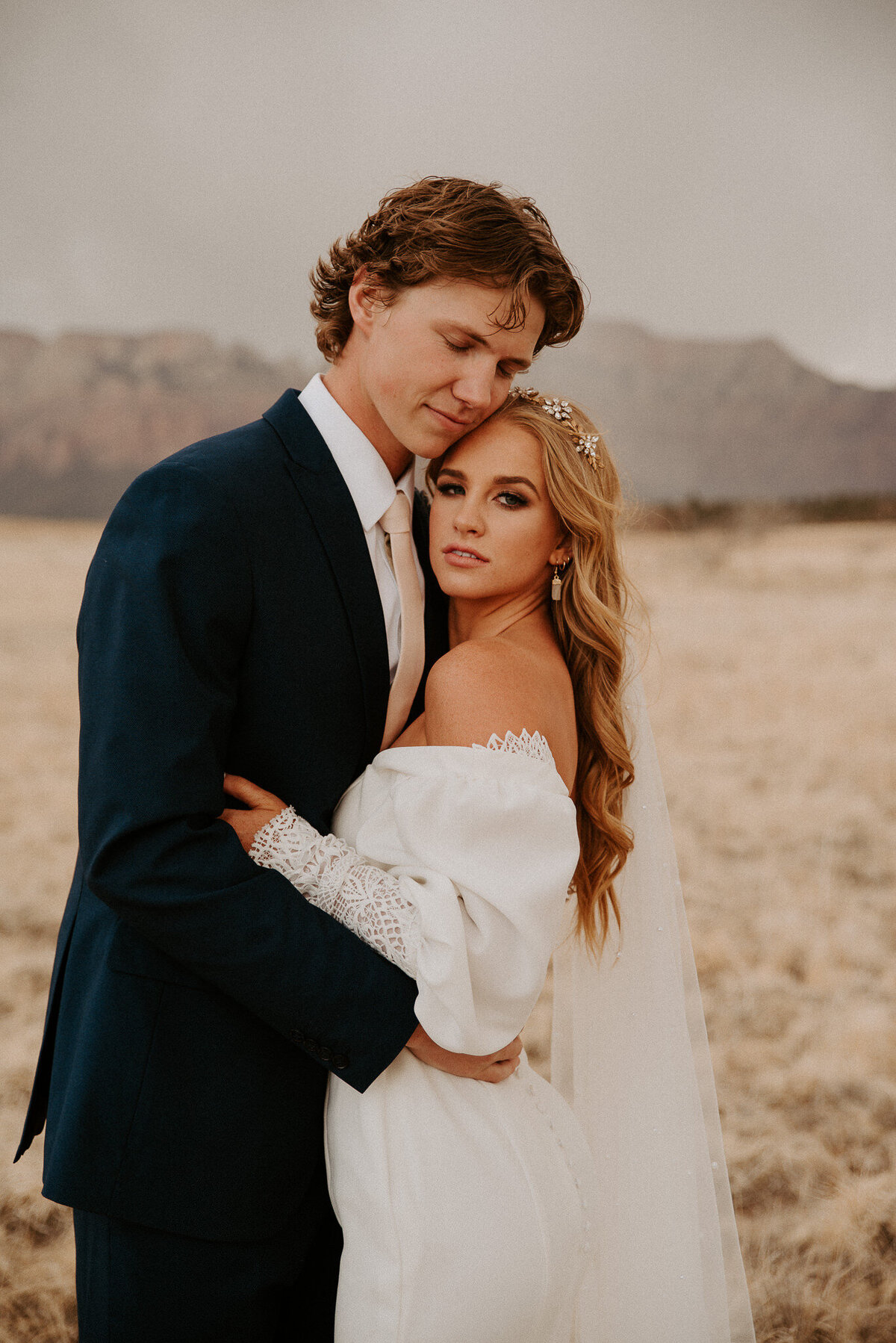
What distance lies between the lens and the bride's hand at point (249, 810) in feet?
4.45

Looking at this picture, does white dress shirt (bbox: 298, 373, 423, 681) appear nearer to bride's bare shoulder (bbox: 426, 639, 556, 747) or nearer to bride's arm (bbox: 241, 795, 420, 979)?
bride's bare shoulder (bbox: 426, 639, 556, 747)

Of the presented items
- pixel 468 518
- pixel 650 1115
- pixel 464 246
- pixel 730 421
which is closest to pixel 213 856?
pixel 468 518


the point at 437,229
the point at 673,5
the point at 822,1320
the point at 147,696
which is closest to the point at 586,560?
the point at 437,229

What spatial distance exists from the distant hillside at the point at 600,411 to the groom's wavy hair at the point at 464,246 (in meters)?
8.23

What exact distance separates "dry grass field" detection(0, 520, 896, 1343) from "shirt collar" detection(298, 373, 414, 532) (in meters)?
2.39

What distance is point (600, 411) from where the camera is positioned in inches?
395

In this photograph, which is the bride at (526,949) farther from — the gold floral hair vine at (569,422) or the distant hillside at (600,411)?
the distant hillside at (600,411)

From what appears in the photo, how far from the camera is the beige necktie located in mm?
1574

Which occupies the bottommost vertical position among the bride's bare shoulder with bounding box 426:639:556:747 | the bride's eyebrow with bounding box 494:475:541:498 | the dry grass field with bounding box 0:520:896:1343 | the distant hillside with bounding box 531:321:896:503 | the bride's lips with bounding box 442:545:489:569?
the dry grass field with bounding box 0:520:896:1343

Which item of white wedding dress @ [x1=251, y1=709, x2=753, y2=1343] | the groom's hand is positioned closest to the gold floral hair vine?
white wedding dress @ [x1=251, y1=709, x2=753, y2=1343]

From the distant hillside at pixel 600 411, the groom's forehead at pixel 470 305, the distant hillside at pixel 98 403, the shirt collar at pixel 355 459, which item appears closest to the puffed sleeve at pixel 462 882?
the shirt collar at pixel 355 459

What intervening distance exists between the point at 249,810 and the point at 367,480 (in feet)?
1.86

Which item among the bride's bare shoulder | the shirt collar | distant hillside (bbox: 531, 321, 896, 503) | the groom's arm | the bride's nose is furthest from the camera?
distant hillside (bbox: 531, 321, 896, 503)

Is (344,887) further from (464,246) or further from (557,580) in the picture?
(464,246)
